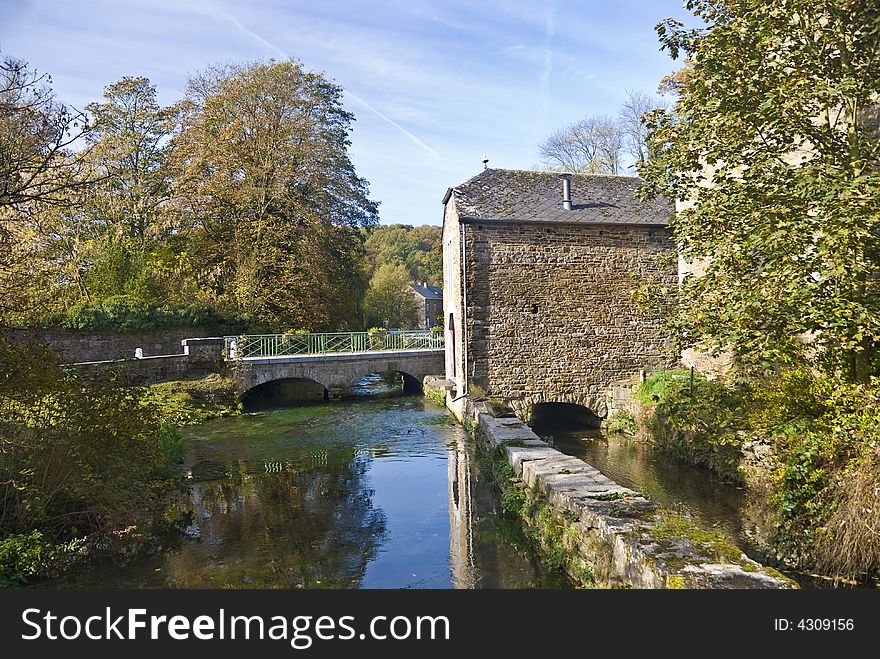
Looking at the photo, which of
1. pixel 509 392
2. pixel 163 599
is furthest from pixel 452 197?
pixel 163 599

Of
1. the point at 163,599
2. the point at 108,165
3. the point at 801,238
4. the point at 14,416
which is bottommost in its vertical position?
the point at 163,599

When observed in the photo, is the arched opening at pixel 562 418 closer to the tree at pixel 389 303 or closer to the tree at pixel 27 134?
the tree at pixel 27 134

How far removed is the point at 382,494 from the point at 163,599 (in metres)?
5.73

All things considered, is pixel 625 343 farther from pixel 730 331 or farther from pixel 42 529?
pixel 42 529

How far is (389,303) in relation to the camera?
3866cm

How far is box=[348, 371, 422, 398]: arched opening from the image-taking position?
22547 millimetres

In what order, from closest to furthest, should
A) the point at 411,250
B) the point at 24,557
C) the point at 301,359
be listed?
1. the point at 24,557
2. the point at 301,359
3. the point at 411,250

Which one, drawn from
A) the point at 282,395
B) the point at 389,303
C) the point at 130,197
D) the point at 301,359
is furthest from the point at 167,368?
the point at 389,303

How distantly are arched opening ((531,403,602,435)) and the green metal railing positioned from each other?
18.1ft

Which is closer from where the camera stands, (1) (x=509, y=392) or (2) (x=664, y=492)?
(2) (x=664, y=492)

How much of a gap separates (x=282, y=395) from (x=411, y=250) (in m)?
40.1

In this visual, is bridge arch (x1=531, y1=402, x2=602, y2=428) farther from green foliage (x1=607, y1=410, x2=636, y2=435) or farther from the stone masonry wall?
the stone masonry wall

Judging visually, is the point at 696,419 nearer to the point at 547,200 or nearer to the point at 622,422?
the point at 622,422

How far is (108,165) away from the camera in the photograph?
2503 cm
